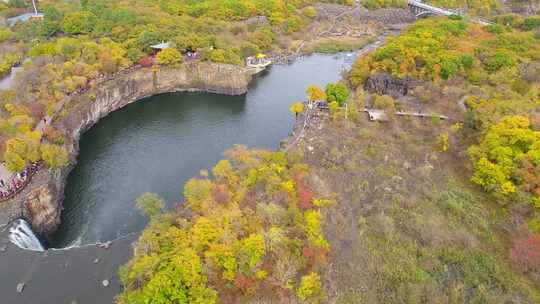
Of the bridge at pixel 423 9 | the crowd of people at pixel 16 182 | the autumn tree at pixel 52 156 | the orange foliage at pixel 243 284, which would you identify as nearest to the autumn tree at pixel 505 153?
the orange foliage at pixel 243 284

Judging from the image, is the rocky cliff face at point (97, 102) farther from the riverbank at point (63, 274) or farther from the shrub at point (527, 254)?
the shrub at point (527, 254)

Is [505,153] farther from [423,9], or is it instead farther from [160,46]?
[423,9]

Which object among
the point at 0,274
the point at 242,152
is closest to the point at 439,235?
the point at 242,152

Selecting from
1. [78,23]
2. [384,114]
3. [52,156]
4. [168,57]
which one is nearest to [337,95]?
[384,114]

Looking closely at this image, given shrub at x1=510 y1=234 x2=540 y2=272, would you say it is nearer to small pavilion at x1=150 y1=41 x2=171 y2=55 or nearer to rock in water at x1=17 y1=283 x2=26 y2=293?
rock in water at x1=17 y1=283 x2=26 y2=293

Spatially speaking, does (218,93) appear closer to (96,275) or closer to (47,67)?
(47,67)

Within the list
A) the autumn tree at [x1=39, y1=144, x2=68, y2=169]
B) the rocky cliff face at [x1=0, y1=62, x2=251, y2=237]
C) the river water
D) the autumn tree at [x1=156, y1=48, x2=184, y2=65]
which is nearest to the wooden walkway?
the river water

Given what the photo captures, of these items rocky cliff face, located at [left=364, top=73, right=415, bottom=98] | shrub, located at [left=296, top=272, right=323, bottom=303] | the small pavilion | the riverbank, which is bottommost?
the riverbank
